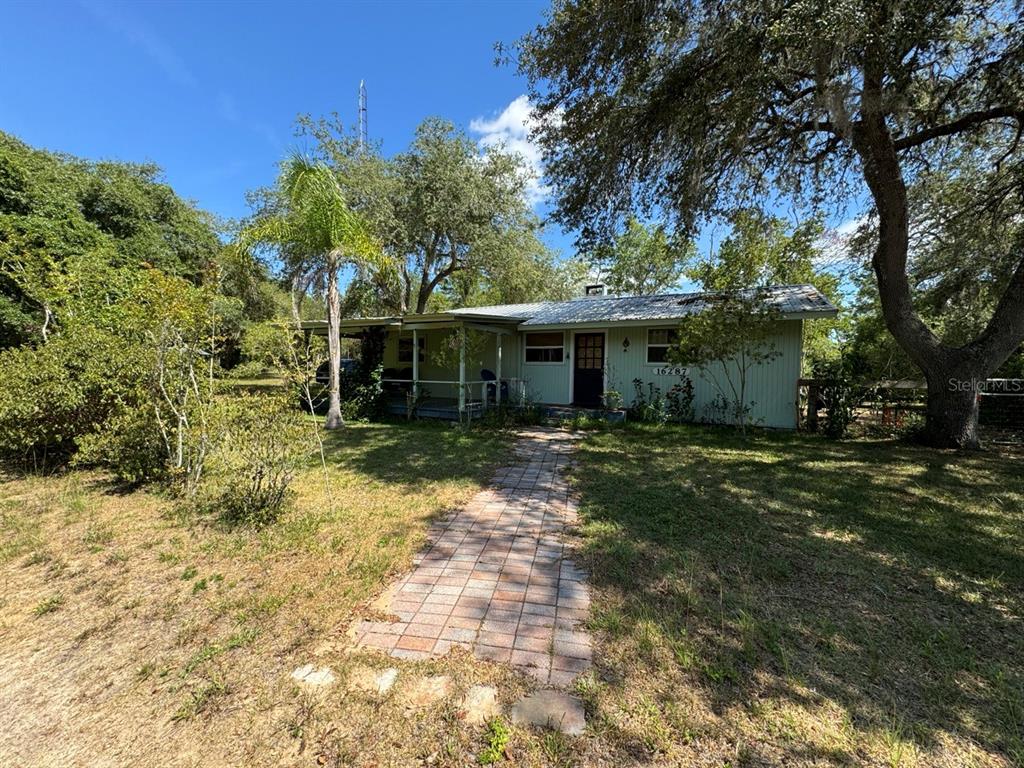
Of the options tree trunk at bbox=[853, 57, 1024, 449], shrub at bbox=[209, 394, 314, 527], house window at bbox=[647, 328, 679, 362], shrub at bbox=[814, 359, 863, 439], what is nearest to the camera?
shrub at bbox=[209, 394, 314, 527]

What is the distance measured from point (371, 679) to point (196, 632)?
124cm

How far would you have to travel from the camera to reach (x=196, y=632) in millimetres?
2611

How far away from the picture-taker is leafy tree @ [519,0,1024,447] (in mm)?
5723

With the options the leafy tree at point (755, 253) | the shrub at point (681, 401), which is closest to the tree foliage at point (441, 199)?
the leafy tree at point (755, 253)

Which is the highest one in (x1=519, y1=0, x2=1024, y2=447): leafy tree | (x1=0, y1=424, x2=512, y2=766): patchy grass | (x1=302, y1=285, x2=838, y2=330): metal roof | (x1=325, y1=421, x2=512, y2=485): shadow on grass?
(x1=519, y1=0, x2=1024, y2=447): leafy tree

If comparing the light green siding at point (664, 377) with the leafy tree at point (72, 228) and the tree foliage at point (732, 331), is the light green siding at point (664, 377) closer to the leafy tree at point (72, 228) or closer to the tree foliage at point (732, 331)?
the tree foliage at point (732, 331)

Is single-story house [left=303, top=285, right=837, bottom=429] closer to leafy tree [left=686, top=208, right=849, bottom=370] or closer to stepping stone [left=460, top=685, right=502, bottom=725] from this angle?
leafy tree [left=686, top=208, right=849, bottom=370]

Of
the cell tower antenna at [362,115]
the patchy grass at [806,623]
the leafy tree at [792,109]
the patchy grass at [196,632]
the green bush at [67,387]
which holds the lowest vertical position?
the patchy grass at [196,632]

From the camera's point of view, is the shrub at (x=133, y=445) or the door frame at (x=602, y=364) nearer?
the shrub at (x=133, y=445)

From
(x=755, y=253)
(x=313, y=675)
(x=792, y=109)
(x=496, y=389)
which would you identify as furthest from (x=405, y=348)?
(x=313, y=675)

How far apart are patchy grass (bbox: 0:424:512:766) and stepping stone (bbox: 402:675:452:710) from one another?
5 centimetres

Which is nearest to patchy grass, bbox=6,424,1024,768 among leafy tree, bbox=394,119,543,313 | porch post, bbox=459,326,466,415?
porch post, bbox=459,326,466,415

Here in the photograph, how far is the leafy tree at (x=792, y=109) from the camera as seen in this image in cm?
572

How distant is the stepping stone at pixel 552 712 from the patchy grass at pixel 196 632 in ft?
0.54
